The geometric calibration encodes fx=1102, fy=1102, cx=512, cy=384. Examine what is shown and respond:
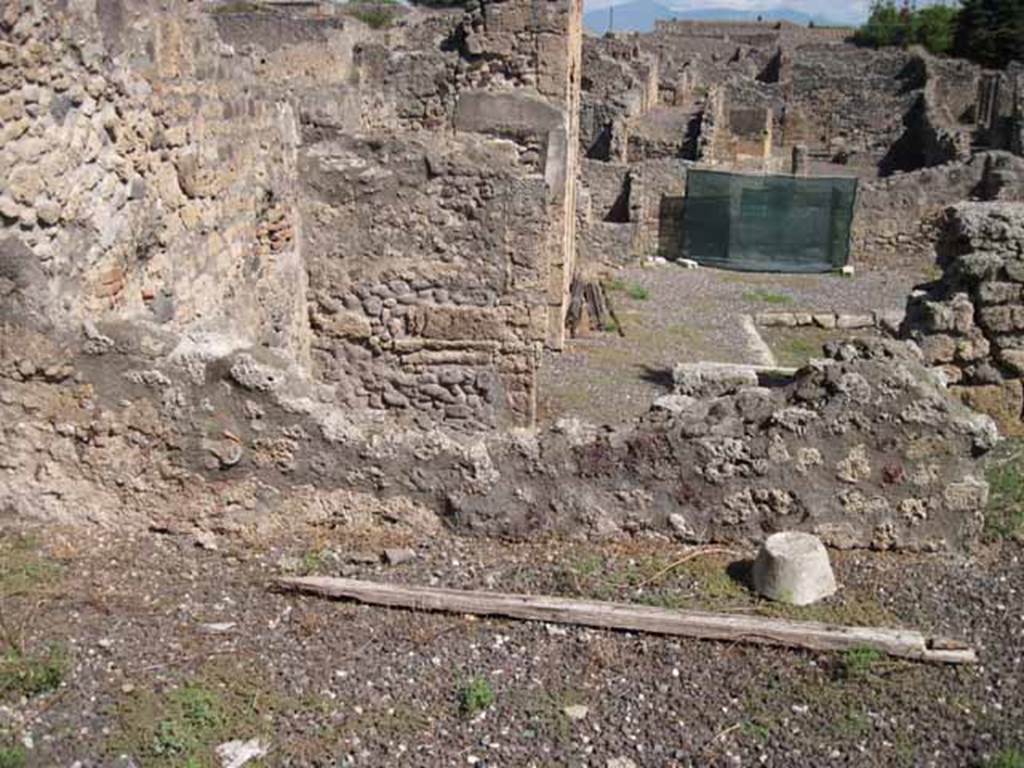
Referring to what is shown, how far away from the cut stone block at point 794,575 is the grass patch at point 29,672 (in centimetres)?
291

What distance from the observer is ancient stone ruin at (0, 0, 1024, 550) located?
5.01m

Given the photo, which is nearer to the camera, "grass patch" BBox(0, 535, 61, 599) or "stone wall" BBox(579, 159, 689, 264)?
"grass patch" BBox(0, 535, 61, 599)

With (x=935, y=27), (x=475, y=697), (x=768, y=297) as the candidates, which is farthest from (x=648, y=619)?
(x=935, y=27)

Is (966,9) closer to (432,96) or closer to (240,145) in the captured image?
(432,96)

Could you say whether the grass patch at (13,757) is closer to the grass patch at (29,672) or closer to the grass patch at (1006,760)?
the grass patch at (29,672)

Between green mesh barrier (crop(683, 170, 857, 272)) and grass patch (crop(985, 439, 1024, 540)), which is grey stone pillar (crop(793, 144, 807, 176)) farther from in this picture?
grass patch (crop(985, 439, 1024, 540))

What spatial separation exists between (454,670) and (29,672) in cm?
155

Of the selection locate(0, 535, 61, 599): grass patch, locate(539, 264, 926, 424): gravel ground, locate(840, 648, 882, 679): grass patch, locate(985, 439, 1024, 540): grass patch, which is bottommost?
locate(539, 264, 926, 424): gravel ground

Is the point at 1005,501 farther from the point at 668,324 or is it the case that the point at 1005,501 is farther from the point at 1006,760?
the point at 668,324

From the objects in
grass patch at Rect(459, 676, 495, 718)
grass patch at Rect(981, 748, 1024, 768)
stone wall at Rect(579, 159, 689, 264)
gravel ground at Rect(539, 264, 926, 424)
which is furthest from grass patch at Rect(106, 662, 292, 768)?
stone wall at Rect(579, 159, 689, 264)

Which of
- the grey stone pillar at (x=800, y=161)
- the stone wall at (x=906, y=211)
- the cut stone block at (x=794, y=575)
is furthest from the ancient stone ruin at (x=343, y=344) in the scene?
the grey stone pillar at (x=800, y=161)

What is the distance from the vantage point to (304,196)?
7.87m

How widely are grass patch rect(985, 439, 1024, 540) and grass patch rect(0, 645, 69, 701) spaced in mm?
4336

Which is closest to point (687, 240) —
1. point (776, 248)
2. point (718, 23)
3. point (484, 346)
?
point (776, 248)
